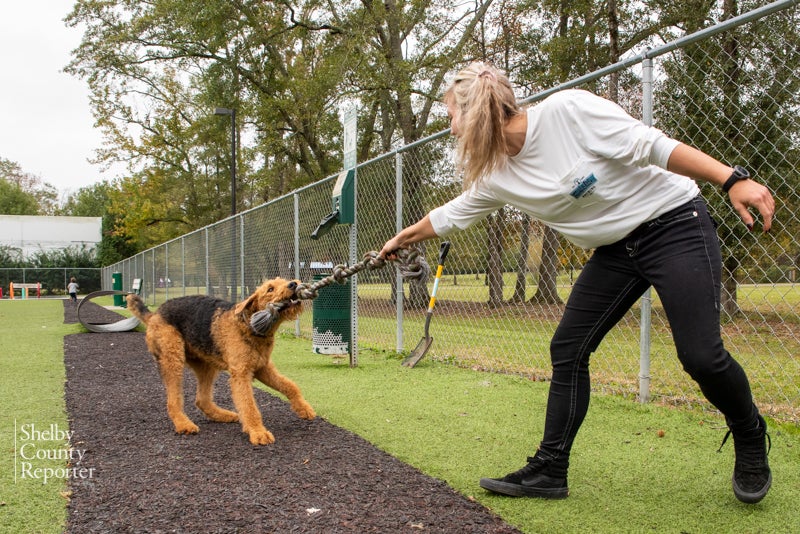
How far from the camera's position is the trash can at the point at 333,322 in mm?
6344

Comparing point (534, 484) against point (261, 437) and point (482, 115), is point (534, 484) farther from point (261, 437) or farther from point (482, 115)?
point (261, 437)

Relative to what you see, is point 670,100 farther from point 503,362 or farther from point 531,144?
point 503,362

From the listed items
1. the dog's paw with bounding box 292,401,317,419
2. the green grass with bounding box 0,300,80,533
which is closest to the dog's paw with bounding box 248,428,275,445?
the dog's paw with bounding box 292,401,317,419

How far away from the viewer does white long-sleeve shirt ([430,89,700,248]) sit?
2102 millimetres

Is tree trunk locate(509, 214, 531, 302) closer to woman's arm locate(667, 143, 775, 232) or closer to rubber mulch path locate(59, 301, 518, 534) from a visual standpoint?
rubber mulch path locate(59, 301, 518, 534)

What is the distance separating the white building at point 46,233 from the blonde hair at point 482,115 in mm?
54861

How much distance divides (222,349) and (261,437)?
26.5 inches

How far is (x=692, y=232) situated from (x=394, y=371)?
4.03 m

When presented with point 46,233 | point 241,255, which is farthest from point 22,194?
point 241,255

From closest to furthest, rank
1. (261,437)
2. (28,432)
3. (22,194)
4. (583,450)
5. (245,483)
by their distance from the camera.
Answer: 1. (245,483)
2. (583,450)
3. (261,437)
4. (28,432)
5. (22,194)

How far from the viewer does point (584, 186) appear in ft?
7.17

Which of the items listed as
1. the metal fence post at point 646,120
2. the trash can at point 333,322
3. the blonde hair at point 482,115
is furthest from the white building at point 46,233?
the blonde hair at point 482,115

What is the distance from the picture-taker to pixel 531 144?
2293mm

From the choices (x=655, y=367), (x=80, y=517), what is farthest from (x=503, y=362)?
(x=80, y=517)
